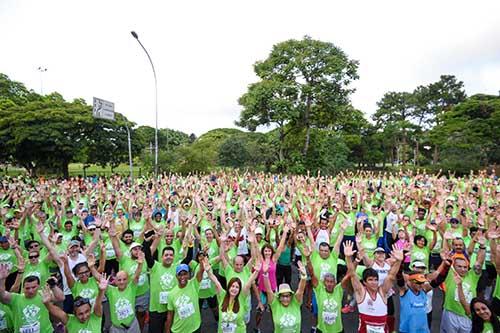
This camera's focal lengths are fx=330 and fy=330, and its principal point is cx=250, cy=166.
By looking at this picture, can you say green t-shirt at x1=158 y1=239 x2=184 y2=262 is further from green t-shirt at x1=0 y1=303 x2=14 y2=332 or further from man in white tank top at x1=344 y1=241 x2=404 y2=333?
man in white tank top at x1=344 y1=241 x2=404 y2=333

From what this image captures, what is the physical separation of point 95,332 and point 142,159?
86.3 ft

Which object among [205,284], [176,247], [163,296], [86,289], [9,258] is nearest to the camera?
[86,289]

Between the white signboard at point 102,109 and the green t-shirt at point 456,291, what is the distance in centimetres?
1409

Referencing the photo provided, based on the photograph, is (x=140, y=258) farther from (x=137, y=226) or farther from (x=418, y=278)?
(x=418, y=278)

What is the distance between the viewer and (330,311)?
392 cm

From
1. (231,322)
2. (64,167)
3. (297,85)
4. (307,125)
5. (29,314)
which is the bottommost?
(231,322)

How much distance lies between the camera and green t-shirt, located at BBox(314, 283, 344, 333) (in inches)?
154

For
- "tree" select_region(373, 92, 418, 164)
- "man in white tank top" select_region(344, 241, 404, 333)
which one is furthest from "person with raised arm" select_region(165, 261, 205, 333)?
"tree" select_region(373, 92, 418, 164)

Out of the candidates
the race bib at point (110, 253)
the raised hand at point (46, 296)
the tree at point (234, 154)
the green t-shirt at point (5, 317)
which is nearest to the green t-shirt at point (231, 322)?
the raised hand at point (46, 296)

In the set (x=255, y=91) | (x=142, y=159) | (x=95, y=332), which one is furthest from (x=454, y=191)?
(x=142, y=159)

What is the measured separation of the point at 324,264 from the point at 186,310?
83.2 inches

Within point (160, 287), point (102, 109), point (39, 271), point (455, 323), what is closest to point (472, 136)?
point (102, 109)

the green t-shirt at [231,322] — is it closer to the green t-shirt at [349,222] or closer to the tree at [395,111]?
the green t-shirt at [349,222]

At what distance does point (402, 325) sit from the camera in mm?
4016
